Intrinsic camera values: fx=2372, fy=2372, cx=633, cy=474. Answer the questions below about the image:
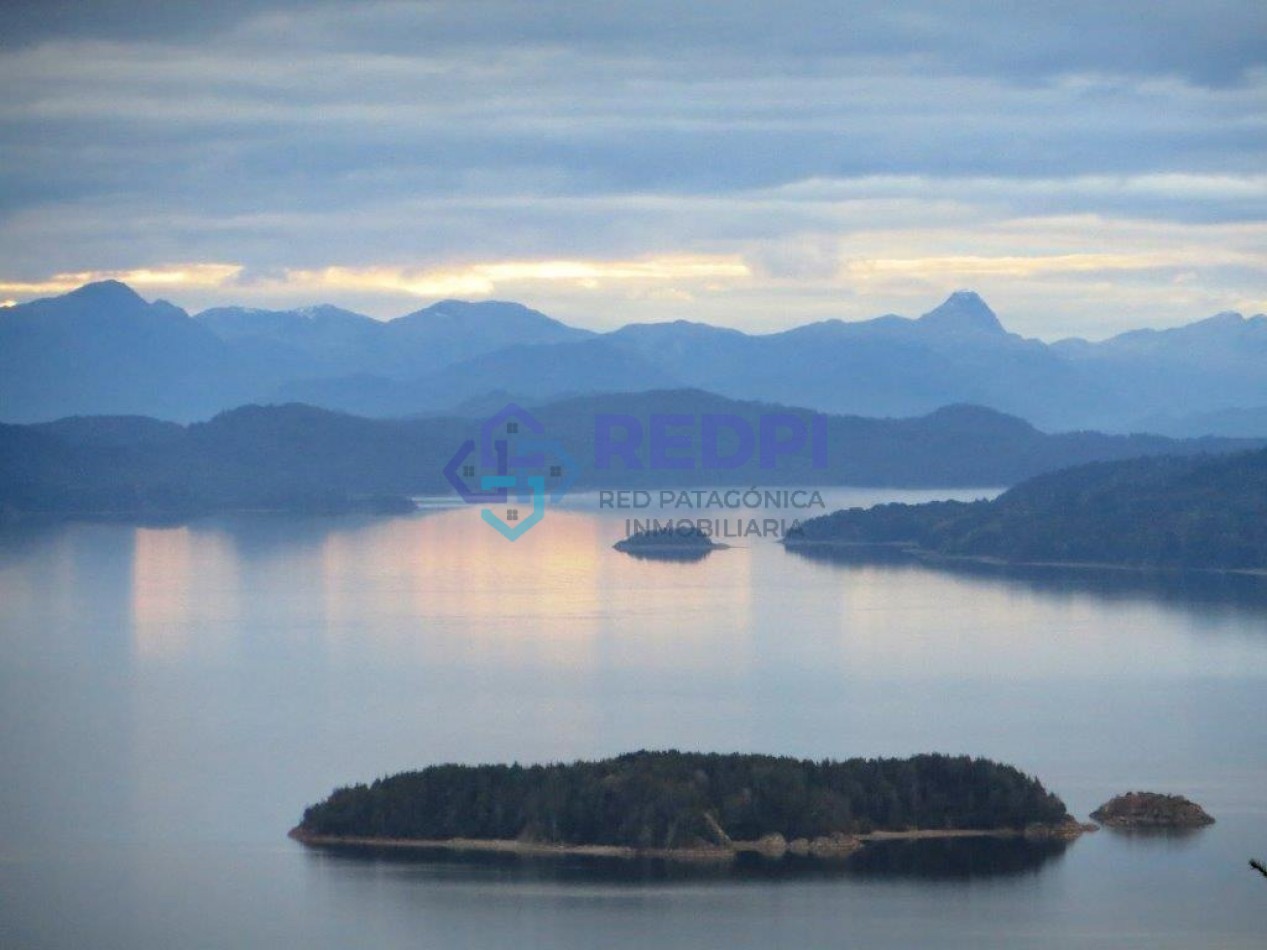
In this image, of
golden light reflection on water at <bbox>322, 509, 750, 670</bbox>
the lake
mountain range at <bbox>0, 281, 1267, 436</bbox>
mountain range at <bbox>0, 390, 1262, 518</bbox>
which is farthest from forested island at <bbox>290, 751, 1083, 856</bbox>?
mountain range at <bbox>0, 281, 1267, 436</bbox>

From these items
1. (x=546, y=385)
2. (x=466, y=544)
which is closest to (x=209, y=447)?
(x=466, y=544)

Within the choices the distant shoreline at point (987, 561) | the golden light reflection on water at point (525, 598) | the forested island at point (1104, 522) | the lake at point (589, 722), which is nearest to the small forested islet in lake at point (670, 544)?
the golden light reflection on water at point (525, 598)

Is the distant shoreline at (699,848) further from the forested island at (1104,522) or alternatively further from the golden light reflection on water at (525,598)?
the forested island at (1104,522)

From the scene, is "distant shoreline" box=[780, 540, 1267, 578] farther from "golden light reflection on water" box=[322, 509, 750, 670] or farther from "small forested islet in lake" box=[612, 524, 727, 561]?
"golden light reflection on water" box=[322, 509, 750, 670]

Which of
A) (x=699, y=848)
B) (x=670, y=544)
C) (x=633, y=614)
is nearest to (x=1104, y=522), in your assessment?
(x=670, y=544)

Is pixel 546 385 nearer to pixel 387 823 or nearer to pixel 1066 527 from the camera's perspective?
pixel 1066 527

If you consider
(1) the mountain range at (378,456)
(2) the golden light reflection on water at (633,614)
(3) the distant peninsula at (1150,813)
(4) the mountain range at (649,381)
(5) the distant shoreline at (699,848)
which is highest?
(4) the mountain range at (649,381)
